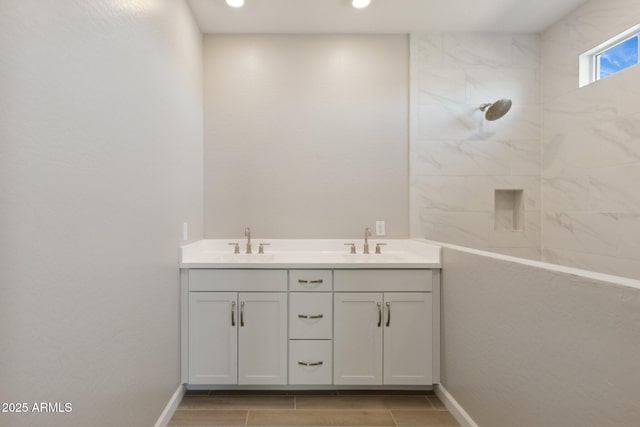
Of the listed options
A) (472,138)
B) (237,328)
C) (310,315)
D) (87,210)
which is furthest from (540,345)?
(472,138)

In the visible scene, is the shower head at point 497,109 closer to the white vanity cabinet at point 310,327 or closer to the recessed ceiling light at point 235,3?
the white vanity cabinet at point 310,327

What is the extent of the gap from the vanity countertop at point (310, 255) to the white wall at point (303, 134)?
0.26 ft

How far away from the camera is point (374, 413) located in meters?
1.77

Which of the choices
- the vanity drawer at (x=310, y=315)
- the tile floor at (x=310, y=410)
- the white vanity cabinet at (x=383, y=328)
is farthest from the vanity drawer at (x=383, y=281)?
the tile floor at (x=310, y=410)

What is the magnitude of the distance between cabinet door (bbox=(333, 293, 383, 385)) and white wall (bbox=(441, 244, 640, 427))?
1.49ft

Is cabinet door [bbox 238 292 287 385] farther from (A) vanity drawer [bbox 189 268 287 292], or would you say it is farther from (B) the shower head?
(B) the shower head

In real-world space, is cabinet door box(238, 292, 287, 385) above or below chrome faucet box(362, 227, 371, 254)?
below

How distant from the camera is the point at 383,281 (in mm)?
1923

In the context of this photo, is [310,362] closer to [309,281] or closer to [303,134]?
[309,281]

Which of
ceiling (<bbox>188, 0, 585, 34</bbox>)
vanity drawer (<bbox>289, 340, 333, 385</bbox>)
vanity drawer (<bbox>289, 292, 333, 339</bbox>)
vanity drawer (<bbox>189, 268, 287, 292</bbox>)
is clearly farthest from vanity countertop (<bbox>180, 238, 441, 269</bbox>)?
ceiling (<bbox>188, 0, 585, 34</bbox>)

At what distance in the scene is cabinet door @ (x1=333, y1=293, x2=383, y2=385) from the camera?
1894 millimetres

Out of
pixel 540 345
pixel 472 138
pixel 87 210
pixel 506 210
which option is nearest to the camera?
pixel 87 210

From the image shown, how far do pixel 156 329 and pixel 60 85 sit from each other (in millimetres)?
1192

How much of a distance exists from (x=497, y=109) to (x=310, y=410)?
251 cm
